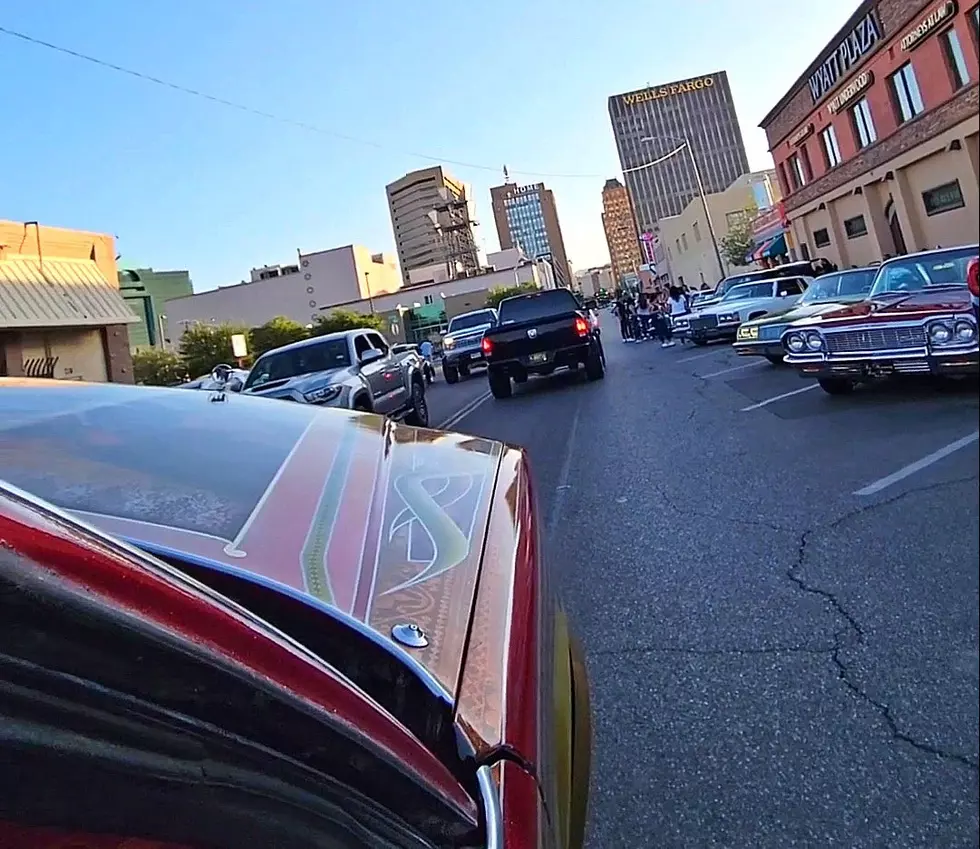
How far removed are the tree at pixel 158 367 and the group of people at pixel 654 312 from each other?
24.8 meters

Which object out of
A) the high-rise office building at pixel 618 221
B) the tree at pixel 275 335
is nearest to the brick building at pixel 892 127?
the high-rise office building at pixel 618 221

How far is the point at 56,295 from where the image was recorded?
22.4 meters

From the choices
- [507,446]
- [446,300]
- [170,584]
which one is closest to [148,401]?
[507,446]

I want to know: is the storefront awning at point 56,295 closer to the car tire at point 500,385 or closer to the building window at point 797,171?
the car tire at point 500,385

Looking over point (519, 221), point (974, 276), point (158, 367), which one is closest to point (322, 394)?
point (974, 276)

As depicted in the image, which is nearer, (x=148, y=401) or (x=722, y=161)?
(x=722, y=161)

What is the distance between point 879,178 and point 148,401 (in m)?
2.59

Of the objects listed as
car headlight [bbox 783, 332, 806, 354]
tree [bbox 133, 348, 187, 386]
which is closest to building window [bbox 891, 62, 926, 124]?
car headlight [bbox 783, 332, 806, 354]

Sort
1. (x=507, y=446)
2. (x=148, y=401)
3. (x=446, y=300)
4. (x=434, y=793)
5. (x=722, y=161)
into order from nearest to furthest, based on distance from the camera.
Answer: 1. (x=434, y=793)
2. (x=722, y=161)
3. (x=148, y=401)
4. (x=507, y=446)
5. (x=446, y=300)

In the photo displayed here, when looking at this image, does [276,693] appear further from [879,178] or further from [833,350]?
[879,178]

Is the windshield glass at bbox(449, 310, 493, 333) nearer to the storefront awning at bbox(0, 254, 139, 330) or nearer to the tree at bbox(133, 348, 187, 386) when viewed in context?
the storefront awning at bbox(0, 254, 139, 330)

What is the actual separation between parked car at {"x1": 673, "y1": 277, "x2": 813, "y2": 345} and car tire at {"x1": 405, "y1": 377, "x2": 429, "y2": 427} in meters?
5.75

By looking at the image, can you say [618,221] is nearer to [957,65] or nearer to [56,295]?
[957,65]

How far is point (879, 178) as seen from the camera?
1.13 metres
